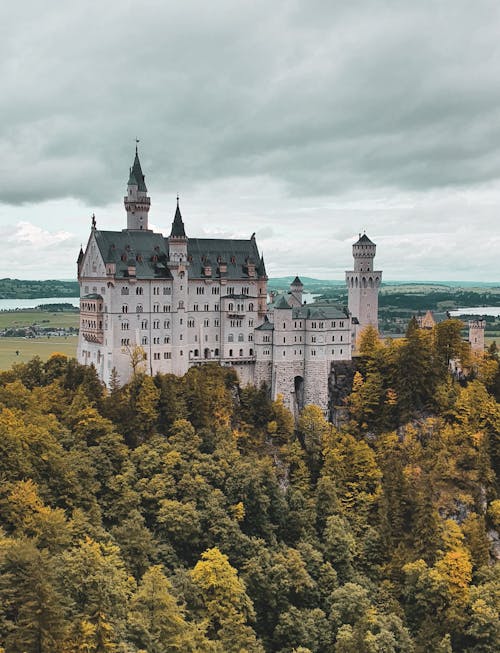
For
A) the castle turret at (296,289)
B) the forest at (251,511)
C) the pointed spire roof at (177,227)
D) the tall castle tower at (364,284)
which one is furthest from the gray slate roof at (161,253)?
the tall castle tower at (364,284)

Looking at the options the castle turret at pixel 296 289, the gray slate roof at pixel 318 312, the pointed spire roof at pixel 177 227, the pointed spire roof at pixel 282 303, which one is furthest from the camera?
the castle turret at pixel 296 289

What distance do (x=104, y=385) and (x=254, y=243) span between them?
30.3 m

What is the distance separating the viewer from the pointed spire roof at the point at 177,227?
98688 mm

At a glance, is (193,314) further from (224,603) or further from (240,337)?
(224,603)

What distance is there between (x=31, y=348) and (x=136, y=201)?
71403mm

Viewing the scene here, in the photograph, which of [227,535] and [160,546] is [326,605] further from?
[160,546]

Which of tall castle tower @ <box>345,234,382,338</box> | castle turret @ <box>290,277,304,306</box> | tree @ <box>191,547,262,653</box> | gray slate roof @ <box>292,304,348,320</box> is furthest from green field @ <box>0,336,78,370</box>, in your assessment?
tree @ <box>191,547,262,653</box>

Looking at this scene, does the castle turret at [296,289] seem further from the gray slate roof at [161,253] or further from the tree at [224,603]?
the tree at [224,603]

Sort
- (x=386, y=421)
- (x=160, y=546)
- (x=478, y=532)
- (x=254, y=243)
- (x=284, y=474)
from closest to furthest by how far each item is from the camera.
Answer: (x=160, y=546)
(x=478, y=532)
(x=284, y=474)
(x=386, y=421)
(x=254, y=243)

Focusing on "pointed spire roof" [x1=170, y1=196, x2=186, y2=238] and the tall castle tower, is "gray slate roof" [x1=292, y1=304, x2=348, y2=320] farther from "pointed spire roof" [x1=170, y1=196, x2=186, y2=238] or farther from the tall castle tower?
"pointed spire roof" [x1=170, y1=196, x2=186, y2=238]

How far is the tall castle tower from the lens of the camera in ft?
378

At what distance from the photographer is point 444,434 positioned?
9681 cm

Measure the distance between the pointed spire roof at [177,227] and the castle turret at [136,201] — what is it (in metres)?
7.43

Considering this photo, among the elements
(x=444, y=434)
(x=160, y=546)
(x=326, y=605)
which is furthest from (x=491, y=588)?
(x=160, y=546)
